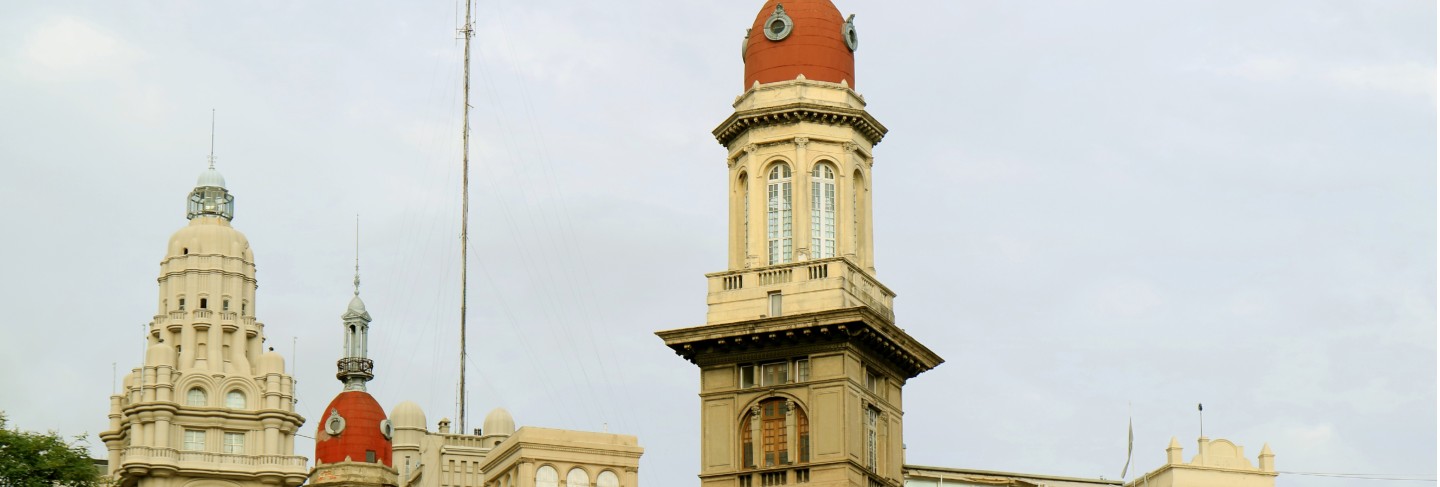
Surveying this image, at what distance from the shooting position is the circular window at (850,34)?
306ft

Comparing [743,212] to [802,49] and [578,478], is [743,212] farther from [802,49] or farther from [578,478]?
[578,478]

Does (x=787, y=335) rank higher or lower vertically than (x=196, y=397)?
lower

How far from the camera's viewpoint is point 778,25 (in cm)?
9275

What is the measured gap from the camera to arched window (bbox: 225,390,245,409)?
161m

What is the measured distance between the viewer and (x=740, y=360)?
290 feet

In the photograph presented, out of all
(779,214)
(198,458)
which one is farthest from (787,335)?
(198,458)

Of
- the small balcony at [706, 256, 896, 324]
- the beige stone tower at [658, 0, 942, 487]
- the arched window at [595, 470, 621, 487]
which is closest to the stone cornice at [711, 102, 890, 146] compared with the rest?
the beige stone tower at [658, 0, 942, 487]

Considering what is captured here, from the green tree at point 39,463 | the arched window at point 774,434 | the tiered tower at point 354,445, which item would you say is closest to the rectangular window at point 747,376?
the arched window at point 774,434

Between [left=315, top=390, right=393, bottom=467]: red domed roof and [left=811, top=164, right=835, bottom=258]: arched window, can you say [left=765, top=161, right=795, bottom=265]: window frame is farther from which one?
[left=315, top=390, right=393, bottom=467]: red domed roof

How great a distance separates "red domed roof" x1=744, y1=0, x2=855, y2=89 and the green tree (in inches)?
1100

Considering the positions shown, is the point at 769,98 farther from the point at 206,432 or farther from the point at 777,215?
the point at 206,432

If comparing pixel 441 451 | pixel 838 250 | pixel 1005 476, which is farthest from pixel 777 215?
pixel 441 451

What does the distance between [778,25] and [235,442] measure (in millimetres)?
76757

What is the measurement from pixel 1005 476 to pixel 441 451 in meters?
50.7
